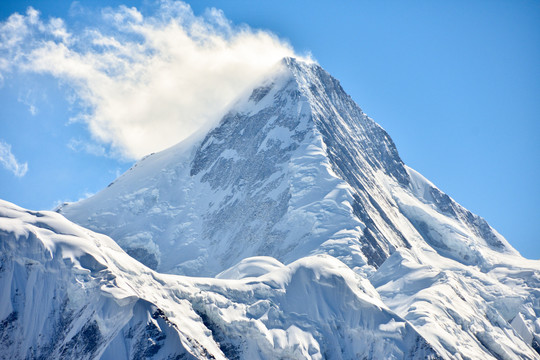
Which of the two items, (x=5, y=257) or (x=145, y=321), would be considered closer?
(x=145, y=321)

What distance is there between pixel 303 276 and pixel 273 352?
19.2m

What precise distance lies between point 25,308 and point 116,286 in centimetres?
1408

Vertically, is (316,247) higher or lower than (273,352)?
higher

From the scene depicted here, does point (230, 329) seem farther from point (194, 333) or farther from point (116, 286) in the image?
point (116, 286)

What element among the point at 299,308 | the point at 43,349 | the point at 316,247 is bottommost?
the point at 43,349

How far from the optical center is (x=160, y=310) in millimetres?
118688

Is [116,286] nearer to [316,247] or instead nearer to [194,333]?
[194,333]

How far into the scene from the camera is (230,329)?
12606 cm

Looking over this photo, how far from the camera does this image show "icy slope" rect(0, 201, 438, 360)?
11606 cm

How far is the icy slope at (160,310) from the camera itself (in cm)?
11606

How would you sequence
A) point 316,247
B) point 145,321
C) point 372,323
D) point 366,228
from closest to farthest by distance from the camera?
point 145,321 < point 372,323 < point 316,247 < point 366,228

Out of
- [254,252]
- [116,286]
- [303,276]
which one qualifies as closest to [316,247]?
[254,252]

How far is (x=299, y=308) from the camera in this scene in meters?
135

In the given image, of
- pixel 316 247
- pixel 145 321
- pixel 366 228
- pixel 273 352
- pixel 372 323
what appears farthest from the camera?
pixel 366 228
